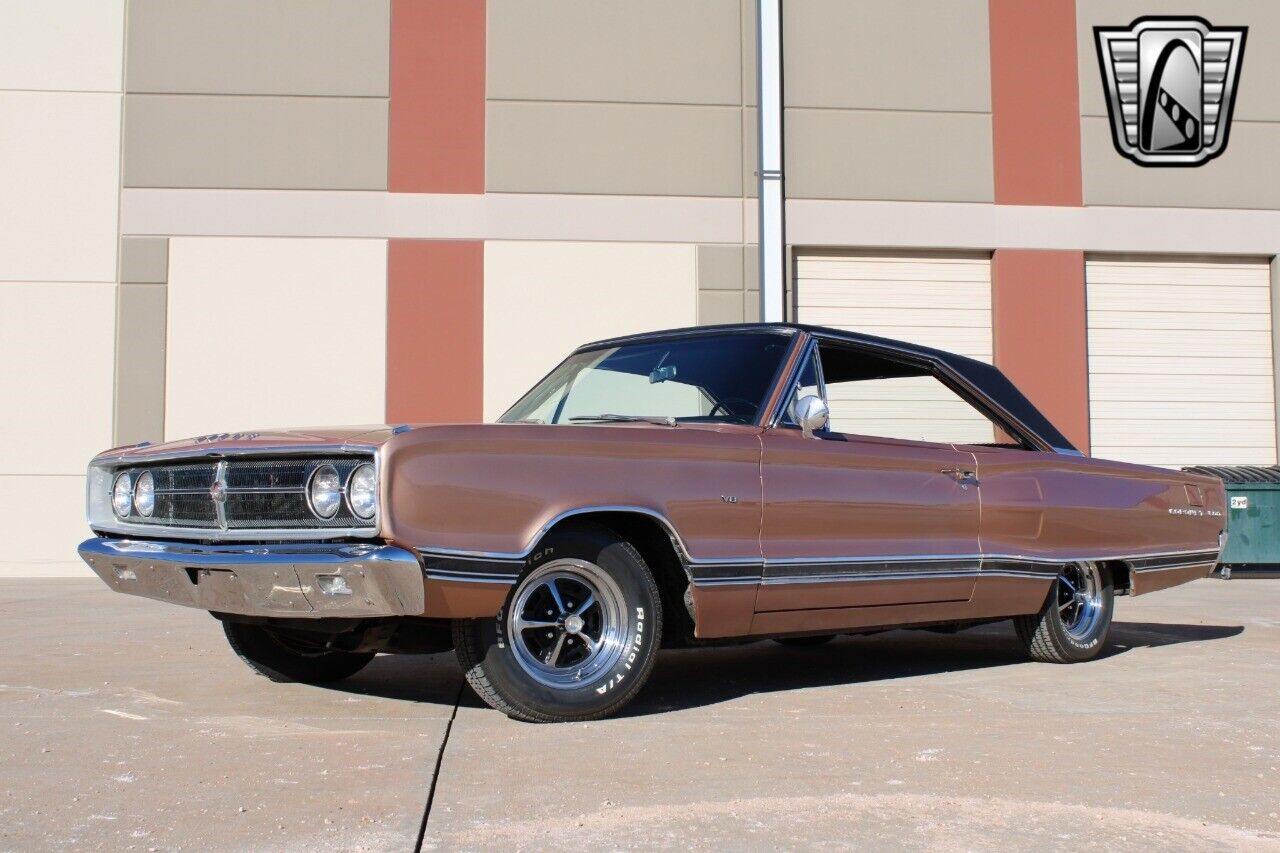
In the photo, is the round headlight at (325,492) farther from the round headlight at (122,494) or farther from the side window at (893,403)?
the side window at (893,403)

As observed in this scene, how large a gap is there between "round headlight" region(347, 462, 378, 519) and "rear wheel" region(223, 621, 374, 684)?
52.3 inches

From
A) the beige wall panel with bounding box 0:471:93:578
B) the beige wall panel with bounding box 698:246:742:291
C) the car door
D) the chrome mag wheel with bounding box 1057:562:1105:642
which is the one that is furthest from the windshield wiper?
the beige wall panel with bounding box 0:471:93:578

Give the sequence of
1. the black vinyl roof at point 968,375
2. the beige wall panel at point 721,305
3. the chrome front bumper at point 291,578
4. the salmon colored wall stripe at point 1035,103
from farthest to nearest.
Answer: the salmon colored wall stripe at point 1035,103
the beige wall panel at point 721,305
the black vinyl roof at point 968,375
the chrome front bumper at point 291,578

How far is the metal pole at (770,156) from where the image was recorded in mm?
14320

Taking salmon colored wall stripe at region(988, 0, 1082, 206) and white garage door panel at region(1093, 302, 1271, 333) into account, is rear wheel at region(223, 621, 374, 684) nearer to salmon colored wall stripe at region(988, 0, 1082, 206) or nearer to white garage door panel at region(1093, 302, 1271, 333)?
salmon colored wall stripe at region(988, 0, 1082, 206)

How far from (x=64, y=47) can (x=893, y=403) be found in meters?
11.7

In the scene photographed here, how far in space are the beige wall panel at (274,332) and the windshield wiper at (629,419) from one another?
9.02 m

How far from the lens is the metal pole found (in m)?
14.3

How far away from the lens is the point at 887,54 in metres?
14.9

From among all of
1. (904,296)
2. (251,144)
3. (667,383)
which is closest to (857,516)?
(667,383)

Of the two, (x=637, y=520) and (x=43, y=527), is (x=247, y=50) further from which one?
(x=637, y=520)

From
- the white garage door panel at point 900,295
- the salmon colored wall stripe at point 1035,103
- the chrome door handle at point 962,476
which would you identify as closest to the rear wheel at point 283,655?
the chrome door handle at point 962,476

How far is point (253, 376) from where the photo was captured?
1386 cm

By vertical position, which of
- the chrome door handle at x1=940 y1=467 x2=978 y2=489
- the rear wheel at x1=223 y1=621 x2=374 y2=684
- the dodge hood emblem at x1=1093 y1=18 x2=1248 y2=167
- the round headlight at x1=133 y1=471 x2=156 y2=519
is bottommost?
the rear wheel at x1=223 y1=621 x2=374 y2=684
